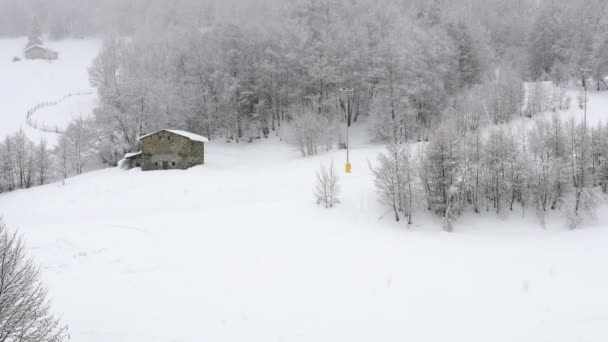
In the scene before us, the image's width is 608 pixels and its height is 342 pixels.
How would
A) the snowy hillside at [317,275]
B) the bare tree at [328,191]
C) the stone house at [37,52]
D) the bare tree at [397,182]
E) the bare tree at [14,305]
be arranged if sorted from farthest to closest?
the stone house at [37,52] < the bare tree at [328,191] < the bare tree at [397,182] < the snowy hillside at [317,275] < the bare tree at [14,305]

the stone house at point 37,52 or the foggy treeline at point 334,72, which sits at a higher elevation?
the stone house at point 37,52

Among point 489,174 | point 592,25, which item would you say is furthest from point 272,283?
point 592,25

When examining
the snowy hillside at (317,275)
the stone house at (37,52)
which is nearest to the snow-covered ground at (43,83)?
the stone house at (37,52)

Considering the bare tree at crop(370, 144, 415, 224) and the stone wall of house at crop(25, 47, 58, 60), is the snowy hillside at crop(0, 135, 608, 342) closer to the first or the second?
the bare tree at crop(370, 144, 415, 224)

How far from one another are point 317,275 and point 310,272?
1.09ft

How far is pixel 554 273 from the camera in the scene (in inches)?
535

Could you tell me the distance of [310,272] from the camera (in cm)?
1312

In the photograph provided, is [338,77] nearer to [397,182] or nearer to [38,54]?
[397,182]

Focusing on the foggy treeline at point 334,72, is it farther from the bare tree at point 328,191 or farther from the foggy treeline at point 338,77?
the bare tree at point 328,191

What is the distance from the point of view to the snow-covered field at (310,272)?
9469 millimetres

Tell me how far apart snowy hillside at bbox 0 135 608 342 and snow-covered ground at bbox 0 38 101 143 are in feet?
140

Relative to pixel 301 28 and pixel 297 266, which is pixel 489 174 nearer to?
pixel 297 266

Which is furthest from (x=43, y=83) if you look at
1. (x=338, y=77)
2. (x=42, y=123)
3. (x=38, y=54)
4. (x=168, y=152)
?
(x=338, y=77)

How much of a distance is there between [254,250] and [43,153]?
120 ft
